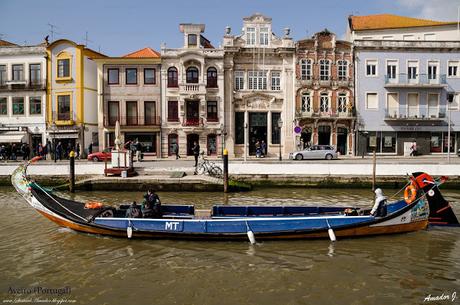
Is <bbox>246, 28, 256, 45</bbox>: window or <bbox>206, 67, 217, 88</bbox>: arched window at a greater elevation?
A: <bbox>246, 28, 256, 45</bbox>: window

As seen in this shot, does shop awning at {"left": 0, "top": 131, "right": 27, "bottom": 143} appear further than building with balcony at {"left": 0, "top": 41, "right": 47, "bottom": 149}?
No

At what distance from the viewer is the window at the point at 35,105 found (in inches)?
1486

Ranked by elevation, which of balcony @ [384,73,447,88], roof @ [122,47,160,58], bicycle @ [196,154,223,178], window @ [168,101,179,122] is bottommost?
bicycle @ [196,154,223,178]

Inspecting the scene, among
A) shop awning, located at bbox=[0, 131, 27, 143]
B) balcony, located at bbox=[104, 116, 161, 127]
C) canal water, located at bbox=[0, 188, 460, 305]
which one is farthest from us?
balcony, located at bbox=[104, 116, 161, 127]

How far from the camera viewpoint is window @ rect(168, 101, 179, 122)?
37.6 m

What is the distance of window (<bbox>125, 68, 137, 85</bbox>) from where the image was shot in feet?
124

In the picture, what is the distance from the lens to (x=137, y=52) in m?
39.6

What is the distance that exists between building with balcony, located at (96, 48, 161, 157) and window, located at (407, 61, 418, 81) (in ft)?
83.2

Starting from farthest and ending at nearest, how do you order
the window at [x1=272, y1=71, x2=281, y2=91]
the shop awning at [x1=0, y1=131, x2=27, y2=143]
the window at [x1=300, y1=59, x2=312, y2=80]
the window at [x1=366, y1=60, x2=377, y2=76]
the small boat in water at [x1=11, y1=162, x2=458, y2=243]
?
the window at [x1=366, y1=60, x2=377, y2=76] < the window at [x1=272, y1=71, x2=281, y2=91] < the window at [x1=300, y1=59, x2=312, y2=80] < the shop awning at [x1=0, y1=131, x2=27, y2=143] < the small boat in water at [x1=11, y1=162, x2=458, y2=243]

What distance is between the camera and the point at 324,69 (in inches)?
1503

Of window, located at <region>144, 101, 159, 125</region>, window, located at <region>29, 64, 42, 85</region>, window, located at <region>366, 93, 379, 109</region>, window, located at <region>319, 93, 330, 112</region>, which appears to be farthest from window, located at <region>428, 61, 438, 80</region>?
window, located at <region>29, 64, 42, 85</region>

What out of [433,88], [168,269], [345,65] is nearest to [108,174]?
[168,269]

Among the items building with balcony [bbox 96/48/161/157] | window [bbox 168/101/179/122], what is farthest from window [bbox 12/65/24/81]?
window [bbox 168/101/179/122]

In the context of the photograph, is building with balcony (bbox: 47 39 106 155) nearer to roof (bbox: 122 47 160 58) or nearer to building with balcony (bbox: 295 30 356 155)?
roof (bbox: 122 47 160 58)
